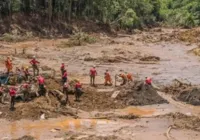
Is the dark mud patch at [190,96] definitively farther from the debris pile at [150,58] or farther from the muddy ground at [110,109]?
the debris pile at [150,58]

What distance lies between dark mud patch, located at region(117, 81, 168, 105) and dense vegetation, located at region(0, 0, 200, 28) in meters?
38.7

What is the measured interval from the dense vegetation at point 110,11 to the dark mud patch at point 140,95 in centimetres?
3871

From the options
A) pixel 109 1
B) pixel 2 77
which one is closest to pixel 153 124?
pixel 2 77

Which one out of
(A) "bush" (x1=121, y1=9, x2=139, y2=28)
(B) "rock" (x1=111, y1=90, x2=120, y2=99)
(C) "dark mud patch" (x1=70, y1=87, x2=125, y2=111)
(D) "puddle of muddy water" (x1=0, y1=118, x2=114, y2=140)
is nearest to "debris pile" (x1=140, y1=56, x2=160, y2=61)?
(B) "rock" (x1=111, y1=90, x2=120, y2=99)

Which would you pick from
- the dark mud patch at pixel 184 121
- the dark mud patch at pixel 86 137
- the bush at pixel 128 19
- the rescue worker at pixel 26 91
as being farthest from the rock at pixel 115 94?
the bush at pixel 128 19

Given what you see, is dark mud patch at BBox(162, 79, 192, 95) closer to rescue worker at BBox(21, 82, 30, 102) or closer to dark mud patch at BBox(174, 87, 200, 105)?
dark mud patch at BBox(174, 87, 200, 105)

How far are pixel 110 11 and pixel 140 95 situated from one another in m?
54.8

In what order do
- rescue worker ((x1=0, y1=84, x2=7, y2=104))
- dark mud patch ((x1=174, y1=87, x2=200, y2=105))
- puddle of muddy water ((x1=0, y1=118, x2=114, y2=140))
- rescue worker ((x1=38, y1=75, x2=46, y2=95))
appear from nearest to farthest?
puddle of muddy water ((x1=0, y1=118, x2=114, y2=140)), rescue worker ((x1=0, y1=84, x2=7, y2=104)), rescue worker ((x1=38, y1=75, x2=46, y2=95)), dark mud patch ((x1=174, y1=87, x2=200, y2=105))

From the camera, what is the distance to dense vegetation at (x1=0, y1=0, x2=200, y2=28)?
68.1 m

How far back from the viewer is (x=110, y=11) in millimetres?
81562

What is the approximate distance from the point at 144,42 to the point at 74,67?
89.3 ft

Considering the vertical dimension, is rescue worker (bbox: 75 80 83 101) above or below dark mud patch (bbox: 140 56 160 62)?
below

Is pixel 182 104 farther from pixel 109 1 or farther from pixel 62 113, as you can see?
pixel 109 1

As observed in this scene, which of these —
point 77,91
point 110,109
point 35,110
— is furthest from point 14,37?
point 35,110
